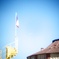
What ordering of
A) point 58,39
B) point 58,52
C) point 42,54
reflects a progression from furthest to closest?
point 58,39, point 42,54, point 58,52

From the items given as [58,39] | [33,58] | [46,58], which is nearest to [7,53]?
[46,58]

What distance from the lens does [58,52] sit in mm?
31188

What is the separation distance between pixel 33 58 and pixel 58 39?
28.8 feet

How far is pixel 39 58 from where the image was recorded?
35.1 metres

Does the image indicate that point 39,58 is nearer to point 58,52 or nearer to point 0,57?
point 58,52

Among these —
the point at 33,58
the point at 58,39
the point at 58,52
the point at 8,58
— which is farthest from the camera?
the point at 58,39

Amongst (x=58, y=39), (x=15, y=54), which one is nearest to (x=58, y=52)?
(x=15, y=54)

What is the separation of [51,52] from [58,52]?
1353 millimetres

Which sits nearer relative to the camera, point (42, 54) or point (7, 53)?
point (7, 53)

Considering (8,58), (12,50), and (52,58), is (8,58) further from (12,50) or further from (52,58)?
(52,58)

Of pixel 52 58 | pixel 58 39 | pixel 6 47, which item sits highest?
pixel 58 39

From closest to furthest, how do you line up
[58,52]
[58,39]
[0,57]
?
1. [0,57]
2. [58,52]
3. [58,39]

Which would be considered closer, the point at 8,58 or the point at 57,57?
the point at 8,58

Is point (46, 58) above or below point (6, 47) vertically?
below
